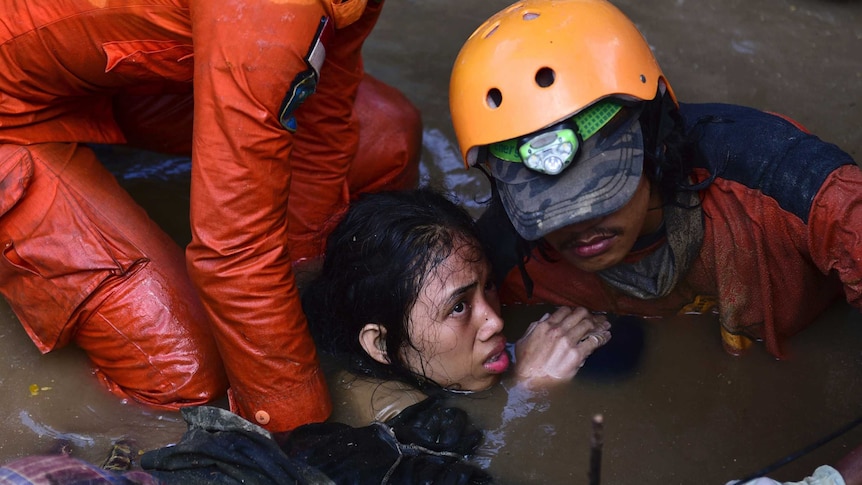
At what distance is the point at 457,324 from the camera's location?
9.86 ft

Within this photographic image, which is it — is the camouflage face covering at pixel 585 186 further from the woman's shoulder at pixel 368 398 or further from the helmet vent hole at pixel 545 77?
the woman's shoulder at pixel 368 398

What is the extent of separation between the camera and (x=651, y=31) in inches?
184

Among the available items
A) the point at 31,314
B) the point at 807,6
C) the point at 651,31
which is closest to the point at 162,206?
the point at 31,314

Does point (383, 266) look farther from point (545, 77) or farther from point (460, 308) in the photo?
point (545, 77)

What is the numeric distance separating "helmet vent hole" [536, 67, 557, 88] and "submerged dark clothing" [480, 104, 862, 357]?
0.54 m

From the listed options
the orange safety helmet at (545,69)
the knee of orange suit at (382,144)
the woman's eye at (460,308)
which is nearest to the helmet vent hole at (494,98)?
the orange safety helmet at (545,69)

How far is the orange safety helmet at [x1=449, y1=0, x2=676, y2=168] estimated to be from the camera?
2648mm

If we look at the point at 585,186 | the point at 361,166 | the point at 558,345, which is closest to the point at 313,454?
the point at 558,345

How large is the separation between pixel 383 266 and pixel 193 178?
25.9 inches

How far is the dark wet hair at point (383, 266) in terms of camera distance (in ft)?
9.82

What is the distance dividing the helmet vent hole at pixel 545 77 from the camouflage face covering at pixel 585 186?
7.8 inches

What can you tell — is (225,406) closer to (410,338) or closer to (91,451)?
(91,451)

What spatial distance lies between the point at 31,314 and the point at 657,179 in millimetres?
2087

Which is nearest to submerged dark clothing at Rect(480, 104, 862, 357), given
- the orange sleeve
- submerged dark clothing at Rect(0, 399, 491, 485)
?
the orange sleeve
